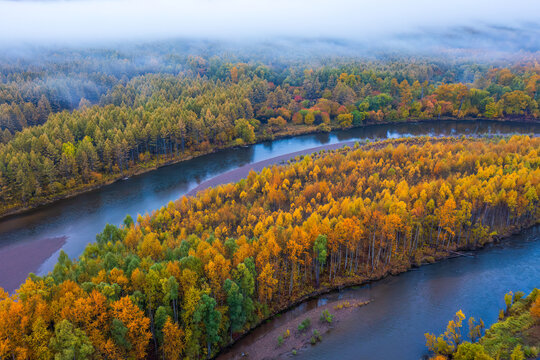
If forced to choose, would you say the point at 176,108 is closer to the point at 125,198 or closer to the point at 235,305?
the point at 125,198

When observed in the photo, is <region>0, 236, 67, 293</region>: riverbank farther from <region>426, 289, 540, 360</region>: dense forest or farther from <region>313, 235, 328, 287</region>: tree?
<region>426, 289, 540, 360</region>: dense forest

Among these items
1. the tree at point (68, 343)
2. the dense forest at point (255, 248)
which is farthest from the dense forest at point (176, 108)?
the tree at point (68, 343)

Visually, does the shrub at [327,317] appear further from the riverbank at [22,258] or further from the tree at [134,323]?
the riverbank at [22,258]

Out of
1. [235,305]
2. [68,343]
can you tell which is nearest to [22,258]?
[68,343]

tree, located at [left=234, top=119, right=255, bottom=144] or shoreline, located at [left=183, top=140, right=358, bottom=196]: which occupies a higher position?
tree, located at [left=234, top=119, right=255, bottom=144]

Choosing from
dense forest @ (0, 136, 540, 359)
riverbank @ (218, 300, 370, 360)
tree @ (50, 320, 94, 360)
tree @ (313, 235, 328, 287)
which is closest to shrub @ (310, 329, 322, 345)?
riverbank @ (218, 300, 370, 360)

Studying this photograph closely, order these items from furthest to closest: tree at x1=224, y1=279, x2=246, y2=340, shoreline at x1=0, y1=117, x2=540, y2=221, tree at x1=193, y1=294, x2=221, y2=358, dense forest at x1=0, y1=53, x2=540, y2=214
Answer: dense forest at x1=0, y1=53, x2=540, y2=214, shoreline at x1=0, y1=117, x2=540, y2=221, tree at x1=224, y1=279, x2=246, y2=340, tree at x1=193, y1=294, x2=221, y2=358
